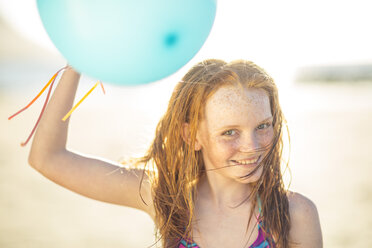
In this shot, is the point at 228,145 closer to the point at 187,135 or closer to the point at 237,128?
the point at 237,128

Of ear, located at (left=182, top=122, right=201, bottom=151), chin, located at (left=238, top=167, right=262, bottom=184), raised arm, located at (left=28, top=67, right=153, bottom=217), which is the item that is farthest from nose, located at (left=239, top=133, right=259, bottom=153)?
raised arm, located at (left=28, top=67, right=153, bottom=217)

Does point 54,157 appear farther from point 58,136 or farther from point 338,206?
point 338,206

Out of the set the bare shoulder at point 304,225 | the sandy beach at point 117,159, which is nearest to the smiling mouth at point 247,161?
the bare shoulder at point 304,225

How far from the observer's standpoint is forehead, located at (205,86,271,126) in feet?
5.73

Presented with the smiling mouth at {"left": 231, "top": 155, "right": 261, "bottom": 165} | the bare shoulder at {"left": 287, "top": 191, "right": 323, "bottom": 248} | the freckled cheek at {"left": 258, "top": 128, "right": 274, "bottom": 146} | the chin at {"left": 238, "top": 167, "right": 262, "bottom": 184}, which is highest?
the freckled cheek at {"left": 258, "top": 128, "right": 274, "bottom": 146}

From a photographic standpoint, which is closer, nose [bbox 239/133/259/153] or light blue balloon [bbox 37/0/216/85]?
light blue balloon [bbox 37/0/216/85]

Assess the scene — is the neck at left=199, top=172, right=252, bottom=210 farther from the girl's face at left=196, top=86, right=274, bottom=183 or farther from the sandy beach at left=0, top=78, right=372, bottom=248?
the sandy beach at left=0, top=78, right=372, bottom=248

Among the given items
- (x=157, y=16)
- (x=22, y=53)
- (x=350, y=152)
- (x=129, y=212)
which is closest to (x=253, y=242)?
(x=157, y=16)

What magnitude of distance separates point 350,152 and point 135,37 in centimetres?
673

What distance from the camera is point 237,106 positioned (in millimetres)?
1761

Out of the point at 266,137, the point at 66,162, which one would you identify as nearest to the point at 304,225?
the point at 266,137

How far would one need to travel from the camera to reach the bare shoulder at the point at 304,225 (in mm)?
1798

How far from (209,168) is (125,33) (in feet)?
2.74

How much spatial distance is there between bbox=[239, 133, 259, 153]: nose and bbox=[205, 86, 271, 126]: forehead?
6cm
